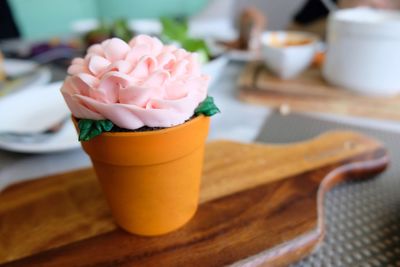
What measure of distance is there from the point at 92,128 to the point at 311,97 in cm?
54

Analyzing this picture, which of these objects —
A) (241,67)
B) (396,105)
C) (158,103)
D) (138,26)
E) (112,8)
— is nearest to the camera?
(158,103)

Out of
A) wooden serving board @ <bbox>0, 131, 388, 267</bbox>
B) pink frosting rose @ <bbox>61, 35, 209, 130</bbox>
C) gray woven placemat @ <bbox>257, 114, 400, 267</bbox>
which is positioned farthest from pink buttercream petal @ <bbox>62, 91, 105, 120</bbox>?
gray woven placemat @ <bbox>257, 114, 400, 267</bbox>

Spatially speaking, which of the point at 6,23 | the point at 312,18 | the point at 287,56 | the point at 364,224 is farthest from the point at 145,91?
the point at 6,23

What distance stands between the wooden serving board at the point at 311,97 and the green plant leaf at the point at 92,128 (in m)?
0.48

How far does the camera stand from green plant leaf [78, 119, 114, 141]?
9.6 inches

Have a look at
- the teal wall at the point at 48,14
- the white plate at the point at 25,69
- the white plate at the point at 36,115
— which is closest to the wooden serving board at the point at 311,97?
the white plate at the point at 36,115

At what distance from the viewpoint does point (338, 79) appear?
64 cm

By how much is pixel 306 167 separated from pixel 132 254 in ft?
0.86

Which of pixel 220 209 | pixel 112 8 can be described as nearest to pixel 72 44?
pixel 220 209

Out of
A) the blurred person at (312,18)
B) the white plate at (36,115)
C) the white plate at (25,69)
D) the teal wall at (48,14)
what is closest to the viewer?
the white plate at (36,115)

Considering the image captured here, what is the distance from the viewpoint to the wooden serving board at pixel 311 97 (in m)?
0.61

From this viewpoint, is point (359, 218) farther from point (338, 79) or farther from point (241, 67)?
point (241, 67)

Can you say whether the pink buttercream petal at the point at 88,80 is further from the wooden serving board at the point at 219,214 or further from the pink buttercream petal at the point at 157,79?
the wooden serving board at the point at 219,214

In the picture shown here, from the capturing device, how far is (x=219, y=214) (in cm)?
34
